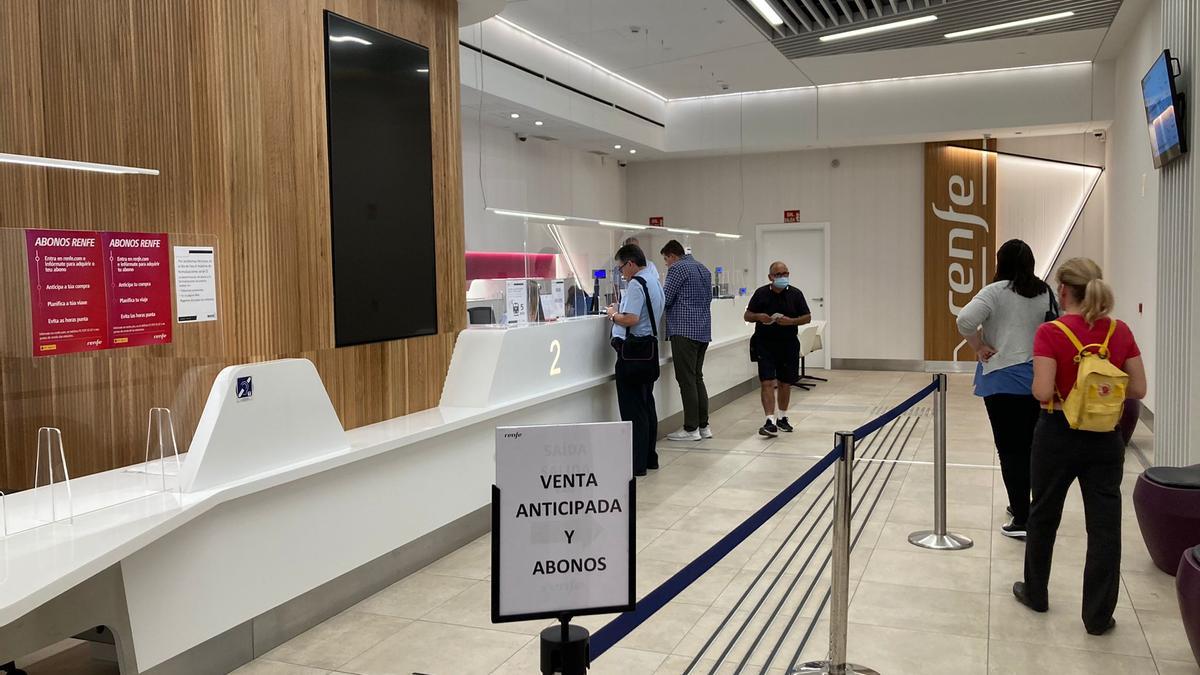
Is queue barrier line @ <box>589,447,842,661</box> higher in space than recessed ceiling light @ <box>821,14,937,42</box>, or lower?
lower

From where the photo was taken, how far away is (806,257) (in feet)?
43.5

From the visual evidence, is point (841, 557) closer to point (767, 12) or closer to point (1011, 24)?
point (767, 12)

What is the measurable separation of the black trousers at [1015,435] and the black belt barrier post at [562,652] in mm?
3352

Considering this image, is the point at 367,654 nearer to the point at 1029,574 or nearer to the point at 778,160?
the point at 1029,574

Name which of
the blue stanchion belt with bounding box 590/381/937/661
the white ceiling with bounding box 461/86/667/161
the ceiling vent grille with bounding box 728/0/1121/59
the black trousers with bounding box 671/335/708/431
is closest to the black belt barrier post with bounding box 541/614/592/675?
the blue stanchion belt with bounding box 590/381/937/661

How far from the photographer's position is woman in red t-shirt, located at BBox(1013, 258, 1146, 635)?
135 inches

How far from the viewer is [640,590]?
410 centimetres

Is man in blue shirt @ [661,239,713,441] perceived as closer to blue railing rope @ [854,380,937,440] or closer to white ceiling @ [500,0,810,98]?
white ceiling @ [500,0,810,98]

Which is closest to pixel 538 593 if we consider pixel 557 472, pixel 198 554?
pixel 557 472

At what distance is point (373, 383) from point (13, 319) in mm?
1899

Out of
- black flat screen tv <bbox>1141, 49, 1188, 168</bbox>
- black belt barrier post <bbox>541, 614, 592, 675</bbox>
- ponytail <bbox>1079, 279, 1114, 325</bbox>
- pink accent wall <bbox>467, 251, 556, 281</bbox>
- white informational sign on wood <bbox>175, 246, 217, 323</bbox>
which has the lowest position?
black belt barrier post <bbox>541, 614, 592, 675</bbox>

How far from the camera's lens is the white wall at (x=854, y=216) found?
1262 centimetres

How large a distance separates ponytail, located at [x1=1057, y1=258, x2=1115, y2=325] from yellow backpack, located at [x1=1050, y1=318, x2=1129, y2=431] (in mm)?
100

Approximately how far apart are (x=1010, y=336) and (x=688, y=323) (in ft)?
10.7
